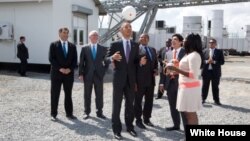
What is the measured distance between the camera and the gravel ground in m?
6.71

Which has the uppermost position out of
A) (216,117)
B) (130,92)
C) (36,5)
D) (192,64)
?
(36,5)

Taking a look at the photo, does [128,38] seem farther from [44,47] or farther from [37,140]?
[44,47]

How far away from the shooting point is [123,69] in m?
6.49

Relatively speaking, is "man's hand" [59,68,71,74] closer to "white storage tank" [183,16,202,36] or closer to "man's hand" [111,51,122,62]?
"man's hand" [111,51,122,62]

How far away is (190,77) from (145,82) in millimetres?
2127

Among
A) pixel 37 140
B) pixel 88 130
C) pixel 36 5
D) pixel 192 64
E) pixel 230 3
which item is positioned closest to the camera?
pixel 192 64

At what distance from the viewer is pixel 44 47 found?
722 inches

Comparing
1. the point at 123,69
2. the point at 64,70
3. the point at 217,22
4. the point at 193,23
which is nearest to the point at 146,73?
the point at 123,69

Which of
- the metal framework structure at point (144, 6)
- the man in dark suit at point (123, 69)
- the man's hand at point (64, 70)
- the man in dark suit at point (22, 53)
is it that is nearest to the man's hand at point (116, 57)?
the man in dark suit at point (123, 69)

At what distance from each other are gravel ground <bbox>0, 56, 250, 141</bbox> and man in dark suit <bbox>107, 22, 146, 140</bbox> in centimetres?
52

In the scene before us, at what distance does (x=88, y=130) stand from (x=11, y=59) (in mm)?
13067

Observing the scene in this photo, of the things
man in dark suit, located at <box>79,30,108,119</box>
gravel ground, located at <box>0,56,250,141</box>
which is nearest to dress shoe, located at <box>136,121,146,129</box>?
gravel ground, located at <box>0,56,250,141</box>

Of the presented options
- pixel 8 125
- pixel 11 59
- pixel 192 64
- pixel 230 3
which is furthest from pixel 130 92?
pixel 230 3

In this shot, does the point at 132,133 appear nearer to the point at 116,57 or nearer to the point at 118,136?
the point at 118,136
